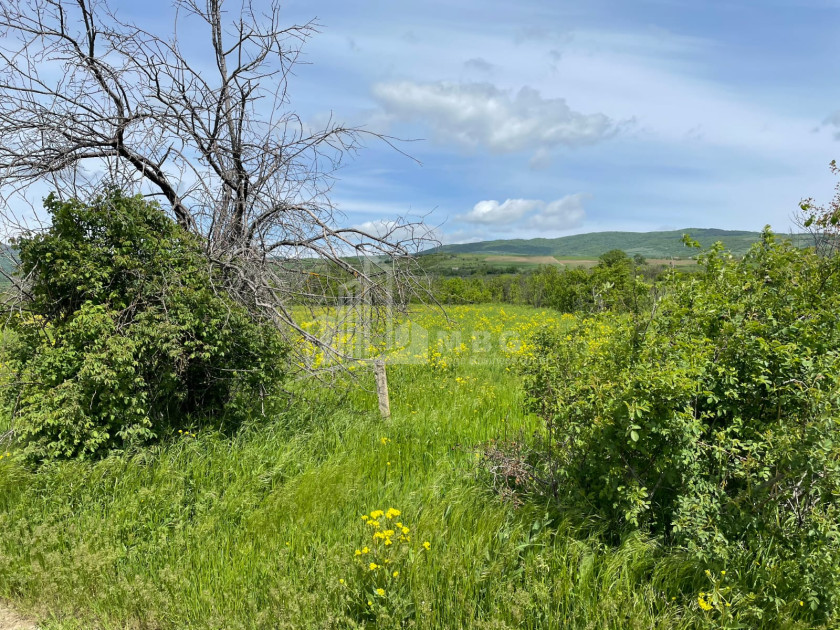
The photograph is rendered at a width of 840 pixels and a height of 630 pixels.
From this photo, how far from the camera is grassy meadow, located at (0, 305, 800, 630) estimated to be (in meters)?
3.02

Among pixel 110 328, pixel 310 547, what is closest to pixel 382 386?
pixel 310 547

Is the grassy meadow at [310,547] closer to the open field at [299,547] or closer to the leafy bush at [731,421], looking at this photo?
the open field at [299,547]

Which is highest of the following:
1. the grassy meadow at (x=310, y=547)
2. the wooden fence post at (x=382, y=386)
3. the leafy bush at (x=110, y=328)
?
the leafy bush at (x=110, y=328)

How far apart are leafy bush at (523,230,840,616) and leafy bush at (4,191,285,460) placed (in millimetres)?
3525

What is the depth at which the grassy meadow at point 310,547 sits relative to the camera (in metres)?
3.02

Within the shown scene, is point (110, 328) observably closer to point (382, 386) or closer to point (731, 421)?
point (382, 386)

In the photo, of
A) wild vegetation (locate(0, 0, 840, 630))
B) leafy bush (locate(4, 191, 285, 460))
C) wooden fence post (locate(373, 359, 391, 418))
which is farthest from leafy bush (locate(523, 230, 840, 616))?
leafy bush (locate(4, 191, 285, 460))

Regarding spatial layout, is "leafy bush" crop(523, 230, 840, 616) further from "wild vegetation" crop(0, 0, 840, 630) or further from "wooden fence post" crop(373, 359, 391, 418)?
"wooden fence post" crop(373, 359, 391, 418)

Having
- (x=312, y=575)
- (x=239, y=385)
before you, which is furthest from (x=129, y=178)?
(x=312, y=575)

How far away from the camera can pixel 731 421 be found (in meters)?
3.46

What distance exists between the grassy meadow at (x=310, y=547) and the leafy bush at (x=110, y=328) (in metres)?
0.44

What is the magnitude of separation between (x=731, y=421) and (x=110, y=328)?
5270mm

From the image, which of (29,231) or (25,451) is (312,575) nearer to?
(25,451)

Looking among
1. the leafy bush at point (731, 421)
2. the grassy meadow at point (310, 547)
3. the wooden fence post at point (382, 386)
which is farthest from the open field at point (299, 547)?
the wooden fence post at point (382, 386)
